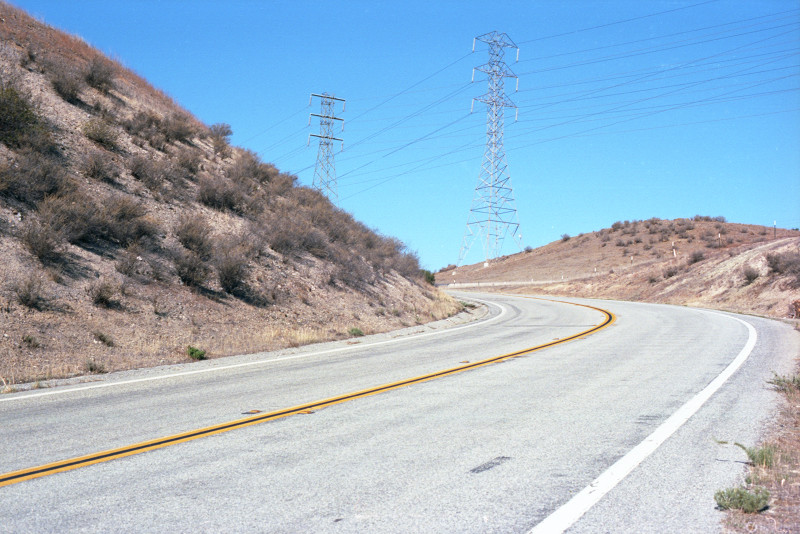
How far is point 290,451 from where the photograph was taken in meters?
6.32

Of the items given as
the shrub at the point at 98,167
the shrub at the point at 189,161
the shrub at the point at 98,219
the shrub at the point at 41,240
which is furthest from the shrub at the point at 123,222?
the shrub at the point at 189,161

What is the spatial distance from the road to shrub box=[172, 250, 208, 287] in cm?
571

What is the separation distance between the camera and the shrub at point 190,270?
59.2 ft

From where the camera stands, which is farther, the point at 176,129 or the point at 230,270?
the point at 176,129

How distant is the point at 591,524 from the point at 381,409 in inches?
165

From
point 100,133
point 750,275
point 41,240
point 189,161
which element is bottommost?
point 41,240

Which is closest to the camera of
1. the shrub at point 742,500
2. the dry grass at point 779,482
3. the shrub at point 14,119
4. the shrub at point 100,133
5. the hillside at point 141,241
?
the dry grass at point 779,482

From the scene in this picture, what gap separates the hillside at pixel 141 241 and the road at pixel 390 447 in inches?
111

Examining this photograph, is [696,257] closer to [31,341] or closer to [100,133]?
[100,133]

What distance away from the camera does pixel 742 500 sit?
468cm

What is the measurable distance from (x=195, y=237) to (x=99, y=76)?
37.6ft

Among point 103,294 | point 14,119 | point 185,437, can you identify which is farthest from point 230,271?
point 185,437

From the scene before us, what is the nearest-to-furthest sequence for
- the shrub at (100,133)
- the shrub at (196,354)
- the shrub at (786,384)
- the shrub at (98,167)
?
1. the shrub at (786,384)
2. the shrub at (196,354)
3. the shrub at (98,167)
4. the shrub at (100,133)

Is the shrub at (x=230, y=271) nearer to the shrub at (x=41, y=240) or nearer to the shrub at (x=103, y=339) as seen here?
the shrub at (x=41, y=240)
